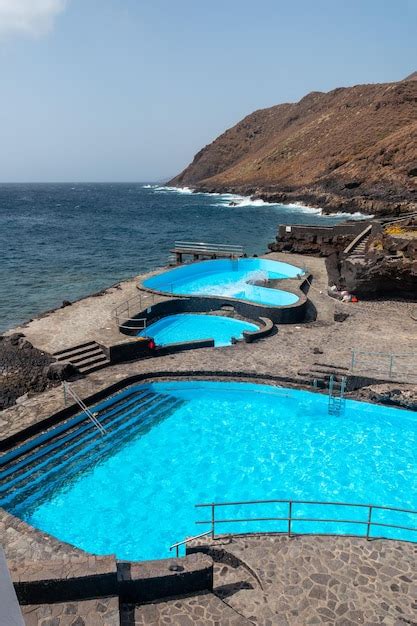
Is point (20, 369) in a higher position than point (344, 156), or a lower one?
lower

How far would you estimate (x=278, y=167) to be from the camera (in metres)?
125

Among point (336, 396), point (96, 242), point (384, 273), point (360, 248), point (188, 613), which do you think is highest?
point (360, 248)

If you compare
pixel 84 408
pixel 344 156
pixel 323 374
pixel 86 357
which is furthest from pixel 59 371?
pixel 344 156

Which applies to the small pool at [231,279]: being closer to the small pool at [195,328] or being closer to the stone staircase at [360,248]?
the small pool at [195,328]

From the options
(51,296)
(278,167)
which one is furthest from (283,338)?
(278,167)

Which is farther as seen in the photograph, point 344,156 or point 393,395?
point 344,156

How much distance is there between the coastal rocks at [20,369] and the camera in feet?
51.5

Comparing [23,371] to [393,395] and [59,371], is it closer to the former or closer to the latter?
[59,371]

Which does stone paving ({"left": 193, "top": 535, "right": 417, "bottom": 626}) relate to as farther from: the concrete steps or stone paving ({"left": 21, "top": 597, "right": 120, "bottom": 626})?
the concrete steps

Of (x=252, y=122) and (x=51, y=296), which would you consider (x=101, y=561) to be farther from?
(x=252, y=122)

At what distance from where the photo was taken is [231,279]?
106ft

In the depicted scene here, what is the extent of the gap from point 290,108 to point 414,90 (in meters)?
81.4

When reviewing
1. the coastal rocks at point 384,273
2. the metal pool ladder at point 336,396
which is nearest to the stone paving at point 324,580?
the metal pool ladder at point 336,396

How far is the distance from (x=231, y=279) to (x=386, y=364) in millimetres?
16974
